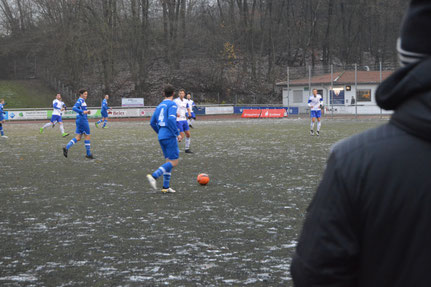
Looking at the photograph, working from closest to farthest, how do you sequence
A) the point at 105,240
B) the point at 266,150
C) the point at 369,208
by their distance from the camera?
the point at 369,208
the point at 105,240
the point at 266,150

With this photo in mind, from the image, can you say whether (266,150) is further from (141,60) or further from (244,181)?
(141,60)

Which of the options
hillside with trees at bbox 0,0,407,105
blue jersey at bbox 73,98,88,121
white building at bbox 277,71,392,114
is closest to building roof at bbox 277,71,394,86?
white building at bbox 277,71,392,114

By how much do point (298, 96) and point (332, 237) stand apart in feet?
170

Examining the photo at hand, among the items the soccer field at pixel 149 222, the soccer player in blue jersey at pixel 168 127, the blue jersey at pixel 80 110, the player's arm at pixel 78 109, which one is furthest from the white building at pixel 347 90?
the soccer player in blue jersey at pixel 168 127

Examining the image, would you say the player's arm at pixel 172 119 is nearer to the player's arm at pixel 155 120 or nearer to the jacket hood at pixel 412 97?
the player's arm at pixel 155 120

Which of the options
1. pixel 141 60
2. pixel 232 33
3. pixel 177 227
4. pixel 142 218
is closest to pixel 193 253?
pixel 177 227

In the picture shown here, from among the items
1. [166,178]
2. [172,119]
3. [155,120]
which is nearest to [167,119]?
[172,119]

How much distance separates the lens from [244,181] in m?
11.2

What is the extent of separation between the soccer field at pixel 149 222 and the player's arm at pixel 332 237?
3.37 meters

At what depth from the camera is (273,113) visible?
4416 centimetres

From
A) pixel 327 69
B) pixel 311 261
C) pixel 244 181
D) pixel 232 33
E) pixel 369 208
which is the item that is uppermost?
pixel 232 33

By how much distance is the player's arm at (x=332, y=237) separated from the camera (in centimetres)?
156

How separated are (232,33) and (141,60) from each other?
36.5 feet

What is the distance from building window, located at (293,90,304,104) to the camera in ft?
171
